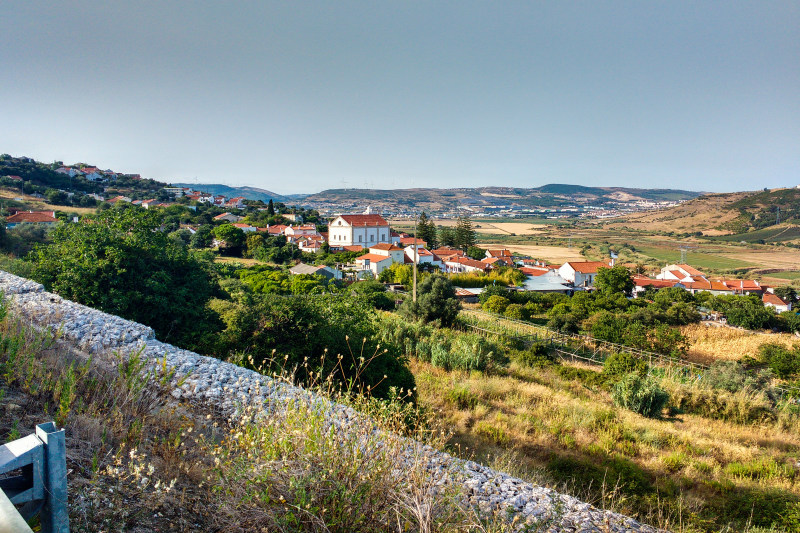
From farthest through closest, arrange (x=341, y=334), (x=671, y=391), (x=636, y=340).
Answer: (x=636, y=340)
(x=671, y=391)
(x=341, y=334)

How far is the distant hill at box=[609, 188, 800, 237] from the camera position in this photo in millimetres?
94500

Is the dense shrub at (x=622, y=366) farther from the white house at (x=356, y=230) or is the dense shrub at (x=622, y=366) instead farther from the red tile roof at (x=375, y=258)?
the white house at (x=356, y=230)

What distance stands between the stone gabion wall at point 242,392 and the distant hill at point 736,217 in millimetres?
113247

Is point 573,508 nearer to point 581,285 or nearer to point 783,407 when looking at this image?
point 783,407

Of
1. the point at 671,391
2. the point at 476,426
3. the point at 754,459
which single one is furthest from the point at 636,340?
the point at 476,426

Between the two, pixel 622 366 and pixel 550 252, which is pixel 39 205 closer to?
pixel 622 366

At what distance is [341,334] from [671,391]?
867 cm

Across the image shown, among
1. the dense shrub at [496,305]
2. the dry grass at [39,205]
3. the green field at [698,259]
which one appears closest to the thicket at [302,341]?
the dense shrub at [496,305]

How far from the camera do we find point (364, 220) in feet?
212

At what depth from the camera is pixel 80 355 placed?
4711 millimetres

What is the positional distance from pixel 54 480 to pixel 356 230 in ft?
203

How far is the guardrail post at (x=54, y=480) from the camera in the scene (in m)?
1.49

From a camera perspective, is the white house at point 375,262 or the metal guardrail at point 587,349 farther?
the white house at point 375,262

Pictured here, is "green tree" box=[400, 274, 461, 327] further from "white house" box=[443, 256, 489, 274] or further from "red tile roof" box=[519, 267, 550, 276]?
"red tile roof" box=[519, 267, 550, 276]
